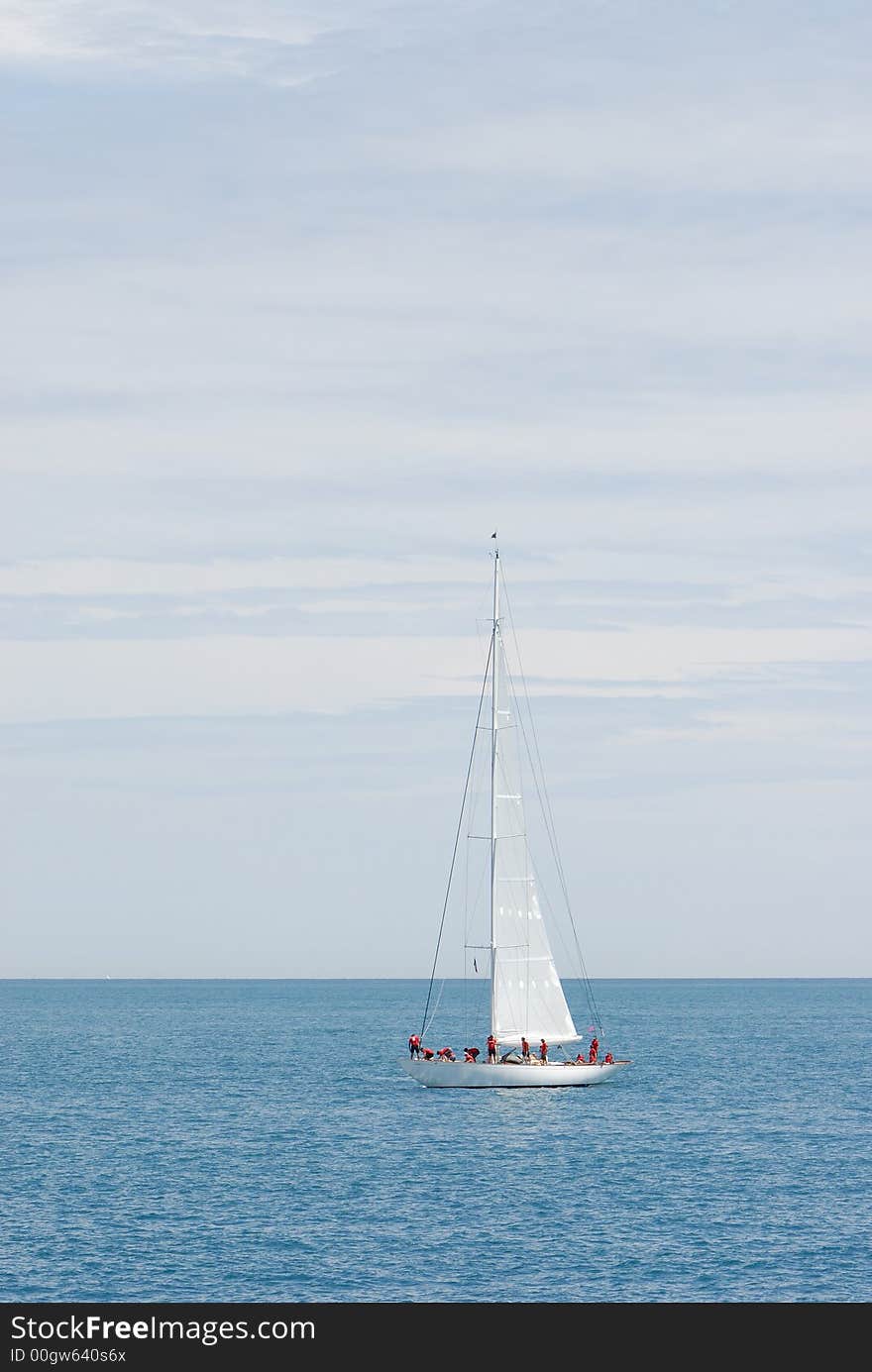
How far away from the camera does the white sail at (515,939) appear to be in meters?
92.9

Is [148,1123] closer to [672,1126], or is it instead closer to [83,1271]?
[672,1126]

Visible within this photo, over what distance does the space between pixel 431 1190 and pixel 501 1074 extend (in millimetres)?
28212

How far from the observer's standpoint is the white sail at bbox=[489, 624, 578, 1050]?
3656 inches

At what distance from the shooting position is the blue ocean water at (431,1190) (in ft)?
157

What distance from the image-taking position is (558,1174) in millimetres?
67188

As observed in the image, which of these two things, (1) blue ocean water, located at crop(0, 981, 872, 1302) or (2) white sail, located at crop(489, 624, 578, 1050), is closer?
(1) blue ocean water, located at crop(0, 981, 872, 1302)

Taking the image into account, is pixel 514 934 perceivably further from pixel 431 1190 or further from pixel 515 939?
pixel 431 1190

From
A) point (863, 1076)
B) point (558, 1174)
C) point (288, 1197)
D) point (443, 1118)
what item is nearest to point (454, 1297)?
point (288, 1197)

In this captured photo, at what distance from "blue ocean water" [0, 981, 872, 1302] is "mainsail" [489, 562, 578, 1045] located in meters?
4.25

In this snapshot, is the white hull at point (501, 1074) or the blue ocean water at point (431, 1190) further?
the white hull at point (501, 1074)

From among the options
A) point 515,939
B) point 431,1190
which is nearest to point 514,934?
point 515,939

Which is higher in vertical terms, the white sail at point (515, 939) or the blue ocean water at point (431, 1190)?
the white sail at point (515, 939)
